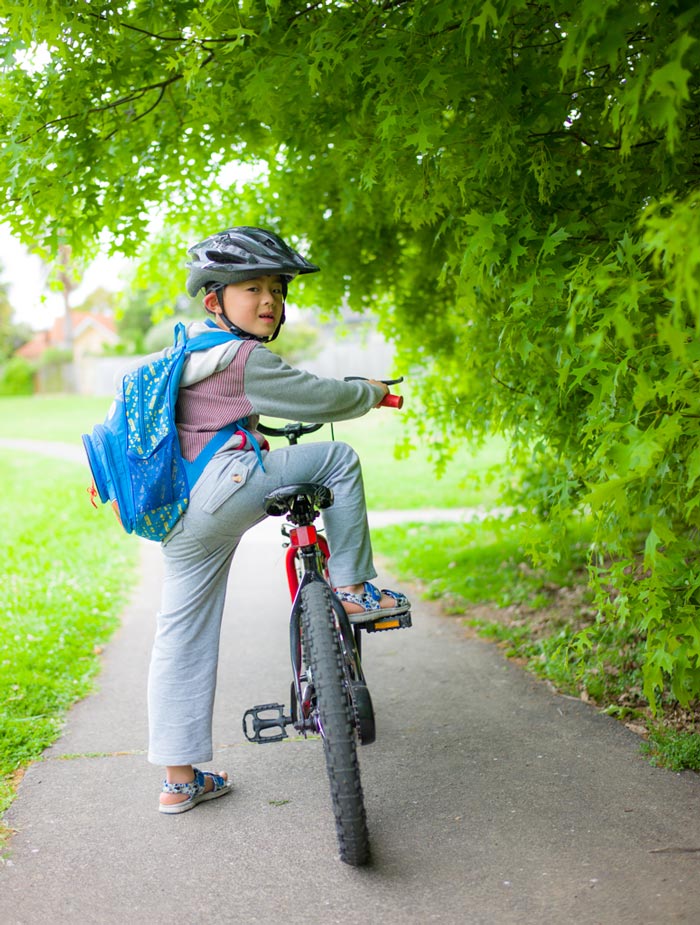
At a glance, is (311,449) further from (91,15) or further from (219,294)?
(91,15)

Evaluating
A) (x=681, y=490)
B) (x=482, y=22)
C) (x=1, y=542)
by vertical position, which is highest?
(x=482, y=22)

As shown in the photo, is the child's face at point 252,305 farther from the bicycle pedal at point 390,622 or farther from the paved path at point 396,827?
the paved path at point 396,827

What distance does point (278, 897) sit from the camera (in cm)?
300

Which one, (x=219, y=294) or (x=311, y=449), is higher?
(x=219, y=294)

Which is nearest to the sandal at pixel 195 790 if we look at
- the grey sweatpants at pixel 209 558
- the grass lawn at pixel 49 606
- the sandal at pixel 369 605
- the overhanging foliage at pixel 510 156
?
the grey sweatpants at pixel 209 558

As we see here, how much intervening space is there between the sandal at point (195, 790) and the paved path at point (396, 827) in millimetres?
51

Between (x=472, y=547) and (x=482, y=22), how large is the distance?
6.21m

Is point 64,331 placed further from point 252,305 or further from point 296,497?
point 296,497

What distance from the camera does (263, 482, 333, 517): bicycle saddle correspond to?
336 cm

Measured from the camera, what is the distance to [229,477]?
11.5 feet

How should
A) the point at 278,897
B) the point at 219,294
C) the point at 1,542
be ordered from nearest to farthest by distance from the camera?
the point at 278,897 → the point at 219,294 → the point at 1,542

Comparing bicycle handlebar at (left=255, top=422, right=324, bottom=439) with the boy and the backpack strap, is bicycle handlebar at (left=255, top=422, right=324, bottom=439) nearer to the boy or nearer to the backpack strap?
the boy

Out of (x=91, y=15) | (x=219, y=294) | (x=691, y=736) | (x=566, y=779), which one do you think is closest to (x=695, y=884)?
(x=566, y=779)

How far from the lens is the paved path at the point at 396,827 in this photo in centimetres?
291
